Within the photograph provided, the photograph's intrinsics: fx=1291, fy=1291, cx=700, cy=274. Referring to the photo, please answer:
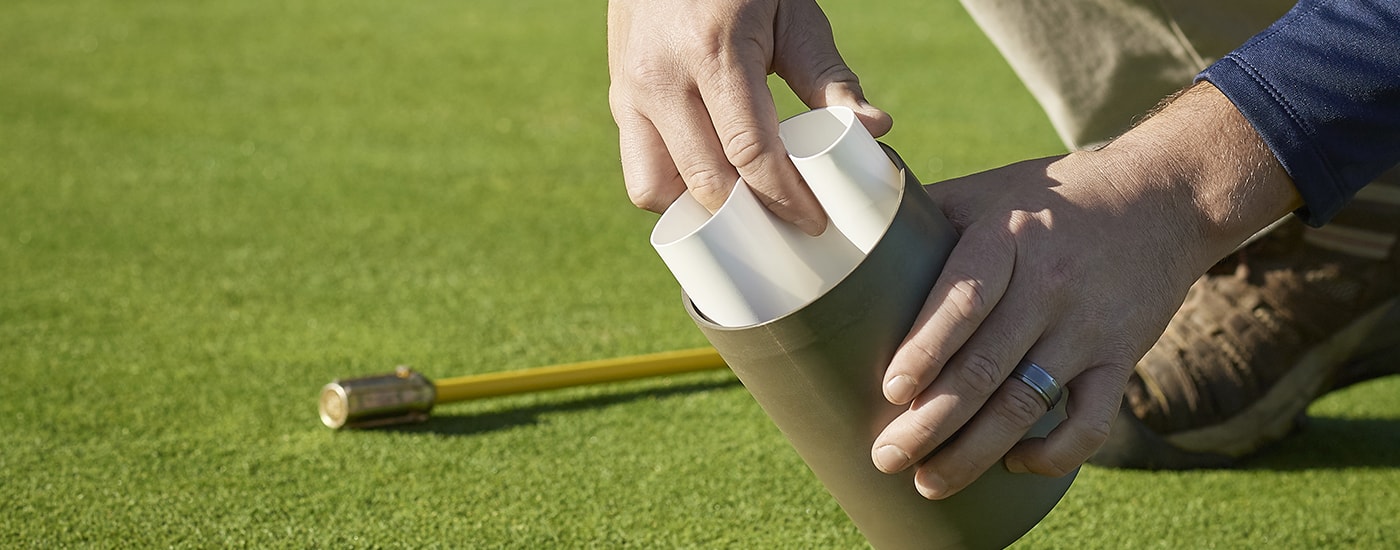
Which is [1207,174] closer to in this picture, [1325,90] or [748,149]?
[1325,90]

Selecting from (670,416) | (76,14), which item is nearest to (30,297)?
(670,416)

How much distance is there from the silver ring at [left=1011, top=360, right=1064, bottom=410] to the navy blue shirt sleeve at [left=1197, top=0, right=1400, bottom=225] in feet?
0.82

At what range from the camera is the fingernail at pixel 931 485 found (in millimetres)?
929

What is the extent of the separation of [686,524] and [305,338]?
0.84 m

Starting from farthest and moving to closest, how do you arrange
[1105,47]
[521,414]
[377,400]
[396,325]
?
1. [396,325]
2. [1105,47]
3. [521,414]
4. [377,400]

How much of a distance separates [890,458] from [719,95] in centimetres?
29

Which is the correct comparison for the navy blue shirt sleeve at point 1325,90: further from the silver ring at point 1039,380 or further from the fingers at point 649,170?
the fingers at point 649,170

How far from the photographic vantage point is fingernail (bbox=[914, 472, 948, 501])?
929mm

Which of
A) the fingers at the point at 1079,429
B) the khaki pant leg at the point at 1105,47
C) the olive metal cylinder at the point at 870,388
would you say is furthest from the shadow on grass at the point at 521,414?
the fingers at the point at 1079,429

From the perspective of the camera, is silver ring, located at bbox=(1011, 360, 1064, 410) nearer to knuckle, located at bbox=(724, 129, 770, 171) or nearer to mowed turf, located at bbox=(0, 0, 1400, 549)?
knuckle, located at bbox=(724, 129, 770, 171)

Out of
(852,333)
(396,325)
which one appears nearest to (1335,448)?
(852,333)

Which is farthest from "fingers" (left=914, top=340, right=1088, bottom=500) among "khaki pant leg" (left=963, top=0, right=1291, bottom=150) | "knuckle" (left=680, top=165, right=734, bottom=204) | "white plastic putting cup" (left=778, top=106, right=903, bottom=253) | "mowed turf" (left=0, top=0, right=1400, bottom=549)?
"khaki pant leg" (left=963, top=0, right=1291, bottom=150)

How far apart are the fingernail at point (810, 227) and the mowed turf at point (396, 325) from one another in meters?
0.49

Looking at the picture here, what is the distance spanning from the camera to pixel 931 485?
93cm
